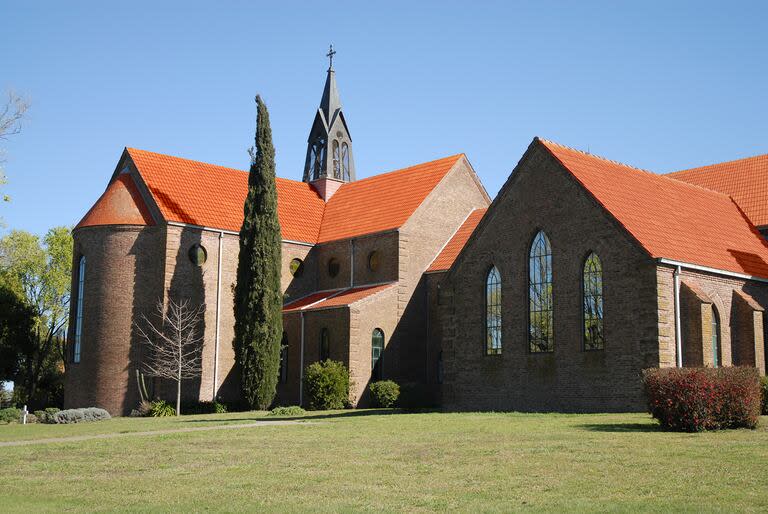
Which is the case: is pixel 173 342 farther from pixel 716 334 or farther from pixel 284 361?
pixel 716 334

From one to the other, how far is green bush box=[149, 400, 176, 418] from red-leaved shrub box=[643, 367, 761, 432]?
24.4 m

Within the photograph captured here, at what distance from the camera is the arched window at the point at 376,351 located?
136 ft

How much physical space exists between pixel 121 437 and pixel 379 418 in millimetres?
8371

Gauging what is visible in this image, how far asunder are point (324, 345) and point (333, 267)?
21.6 feet

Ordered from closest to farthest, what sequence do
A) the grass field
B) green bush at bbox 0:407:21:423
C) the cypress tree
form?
the grass field < the cypress tree < green bush at bbox 0:407:21:423

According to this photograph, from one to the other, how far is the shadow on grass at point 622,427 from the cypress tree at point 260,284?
19176mm

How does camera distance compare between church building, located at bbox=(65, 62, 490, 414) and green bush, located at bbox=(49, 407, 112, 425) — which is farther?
church building, located at bbox=(65, 62, 490, 414)

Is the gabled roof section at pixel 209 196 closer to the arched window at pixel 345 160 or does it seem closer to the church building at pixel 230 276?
the church building at pixel 230 276

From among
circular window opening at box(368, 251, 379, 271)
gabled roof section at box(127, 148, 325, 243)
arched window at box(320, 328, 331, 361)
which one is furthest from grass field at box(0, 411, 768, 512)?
gabled roof section at box(127, 148, 325, 243)

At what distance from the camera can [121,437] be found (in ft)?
86.4

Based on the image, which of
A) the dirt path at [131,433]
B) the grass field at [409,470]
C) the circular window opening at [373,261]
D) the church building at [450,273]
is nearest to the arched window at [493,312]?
the church building at [450,273]

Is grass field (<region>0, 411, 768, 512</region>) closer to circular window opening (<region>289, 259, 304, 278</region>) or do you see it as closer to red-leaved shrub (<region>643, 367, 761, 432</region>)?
red-leaved shrub (<region>643, 367, 761, 432</region>)

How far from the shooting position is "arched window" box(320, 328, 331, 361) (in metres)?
41.9

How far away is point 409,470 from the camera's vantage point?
1653 cm
